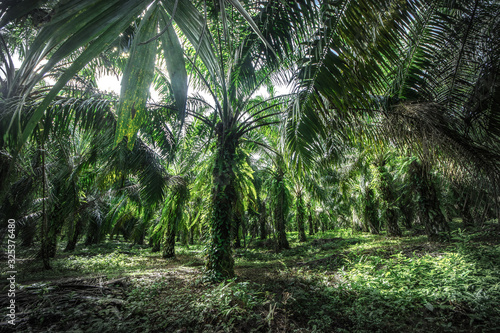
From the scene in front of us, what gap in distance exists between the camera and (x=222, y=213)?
5020 mm

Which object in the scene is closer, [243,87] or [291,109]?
[291,109]

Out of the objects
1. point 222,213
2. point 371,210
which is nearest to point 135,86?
point 222,213

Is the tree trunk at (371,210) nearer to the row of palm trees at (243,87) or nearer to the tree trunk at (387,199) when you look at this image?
the tree trunk at (387,199)

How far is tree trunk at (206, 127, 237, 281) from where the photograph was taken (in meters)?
4.86

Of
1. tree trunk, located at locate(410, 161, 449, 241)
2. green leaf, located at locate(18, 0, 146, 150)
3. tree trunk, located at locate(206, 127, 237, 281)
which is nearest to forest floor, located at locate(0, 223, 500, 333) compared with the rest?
tree trunk, located at locate(206, 127, 237, 281)

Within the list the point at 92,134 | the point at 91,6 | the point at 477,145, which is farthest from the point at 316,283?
the point at 92,134

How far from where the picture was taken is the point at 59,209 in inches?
307

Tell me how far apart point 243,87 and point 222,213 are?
9.93ft

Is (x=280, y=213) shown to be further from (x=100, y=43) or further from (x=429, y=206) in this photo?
(x=100, y=43)

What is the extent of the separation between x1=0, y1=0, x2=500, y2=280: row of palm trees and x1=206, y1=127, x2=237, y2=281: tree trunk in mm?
31

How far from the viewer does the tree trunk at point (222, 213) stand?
486 cm

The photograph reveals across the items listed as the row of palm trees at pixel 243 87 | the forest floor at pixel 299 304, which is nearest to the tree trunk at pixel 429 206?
the row of palm trees at pixel 243 87

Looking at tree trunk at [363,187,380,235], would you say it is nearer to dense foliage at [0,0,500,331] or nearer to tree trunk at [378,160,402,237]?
tree trunk at [378,160,402,237]

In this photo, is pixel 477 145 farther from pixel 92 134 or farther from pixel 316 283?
pixel 92 134
